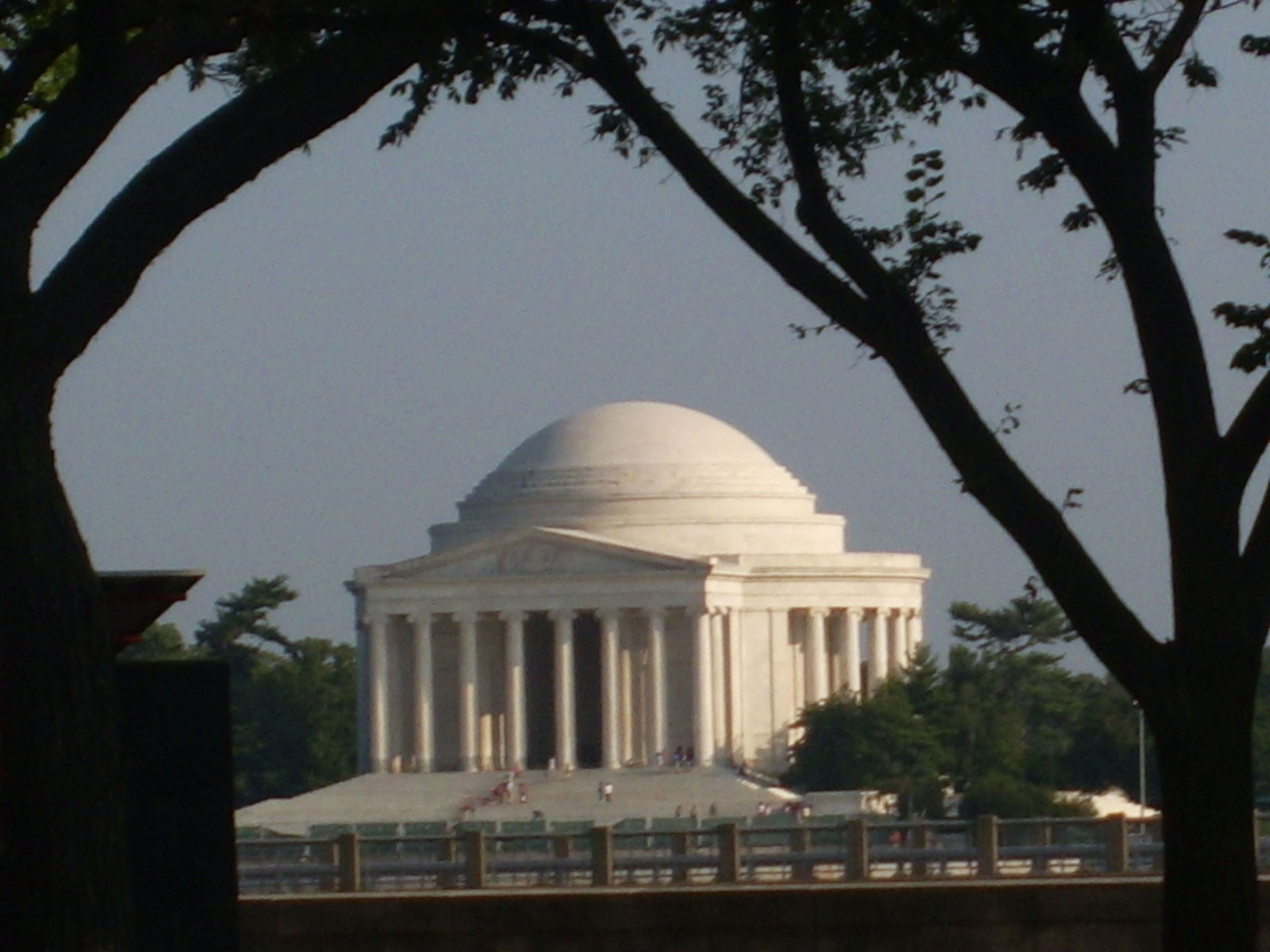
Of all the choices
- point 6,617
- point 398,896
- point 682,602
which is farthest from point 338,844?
point 682,602

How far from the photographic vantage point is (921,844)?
1929 inches

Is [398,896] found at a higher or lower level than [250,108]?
lower

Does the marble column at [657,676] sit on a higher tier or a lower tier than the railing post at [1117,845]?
higher

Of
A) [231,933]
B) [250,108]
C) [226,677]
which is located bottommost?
[231,933]

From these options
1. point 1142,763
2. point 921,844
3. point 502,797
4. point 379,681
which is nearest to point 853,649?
point 379,681

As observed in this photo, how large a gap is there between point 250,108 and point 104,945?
506 centimetres

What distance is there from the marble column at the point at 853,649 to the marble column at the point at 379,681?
1896 cm

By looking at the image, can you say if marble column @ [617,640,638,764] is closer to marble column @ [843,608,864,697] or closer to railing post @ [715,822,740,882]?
marble column @ [843,608,864,697]

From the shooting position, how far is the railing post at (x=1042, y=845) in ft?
147

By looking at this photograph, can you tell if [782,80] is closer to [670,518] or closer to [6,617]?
[6,617]

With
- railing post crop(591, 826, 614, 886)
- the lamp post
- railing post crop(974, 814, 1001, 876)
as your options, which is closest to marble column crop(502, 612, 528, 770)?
the lamp post

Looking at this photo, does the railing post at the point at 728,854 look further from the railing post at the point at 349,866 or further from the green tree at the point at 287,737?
the green tree at the point at 287,737

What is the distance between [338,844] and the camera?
Result: 4362 centimetres

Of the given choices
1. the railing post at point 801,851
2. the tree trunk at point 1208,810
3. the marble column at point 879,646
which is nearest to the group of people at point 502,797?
the marble column at point 879,646
